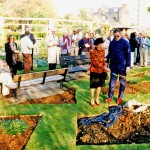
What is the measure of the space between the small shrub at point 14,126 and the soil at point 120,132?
3.92 ft

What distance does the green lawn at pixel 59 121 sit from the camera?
18.3 feet

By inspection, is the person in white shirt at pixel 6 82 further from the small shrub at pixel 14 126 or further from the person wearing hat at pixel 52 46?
the person wearing hat at pixel 52 46

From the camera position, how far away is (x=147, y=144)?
18.5ft

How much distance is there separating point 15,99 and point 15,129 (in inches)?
96.4

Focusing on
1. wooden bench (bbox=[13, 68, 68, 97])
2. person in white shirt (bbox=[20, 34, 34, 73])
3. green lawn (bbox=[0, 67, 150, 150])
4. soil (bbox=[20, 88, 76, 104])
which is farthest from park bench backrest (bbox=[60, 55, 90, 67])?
soil (bbox=[20, 88, 76, 104])

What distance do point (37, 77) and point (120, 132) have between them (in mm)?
3350

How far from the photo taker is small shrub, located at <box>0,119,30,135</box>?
624 centimetres

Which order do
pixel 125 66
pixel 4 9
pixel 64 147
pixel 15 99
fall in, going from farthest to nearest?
pixel 4 9
pixel 15 99
pixel 125 66
pixel 64 147

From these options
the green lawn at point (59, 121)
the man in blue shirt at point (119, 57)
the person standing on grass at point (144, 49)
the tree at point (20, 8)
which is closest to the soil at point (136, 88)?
the green lawn at point (59, 121)

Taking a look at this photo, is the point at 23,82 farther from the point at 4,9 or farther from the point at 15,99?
the point at 4,9

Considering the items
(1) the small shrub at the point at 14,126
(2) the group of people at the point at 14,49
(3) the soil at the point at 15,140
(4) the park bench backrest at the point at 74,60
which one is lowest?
(3) the soil at the point at 15,140

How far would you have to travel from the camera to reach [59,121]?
22.7 feet

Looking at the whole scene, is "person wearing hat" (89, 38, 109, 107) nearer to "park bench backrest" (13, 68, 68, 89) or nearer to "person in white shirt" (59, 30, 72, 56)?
"park bench backrest" (13, 68, 68, 89)

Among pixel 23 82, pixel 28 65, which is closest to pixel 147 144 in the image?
pixel 23 82
